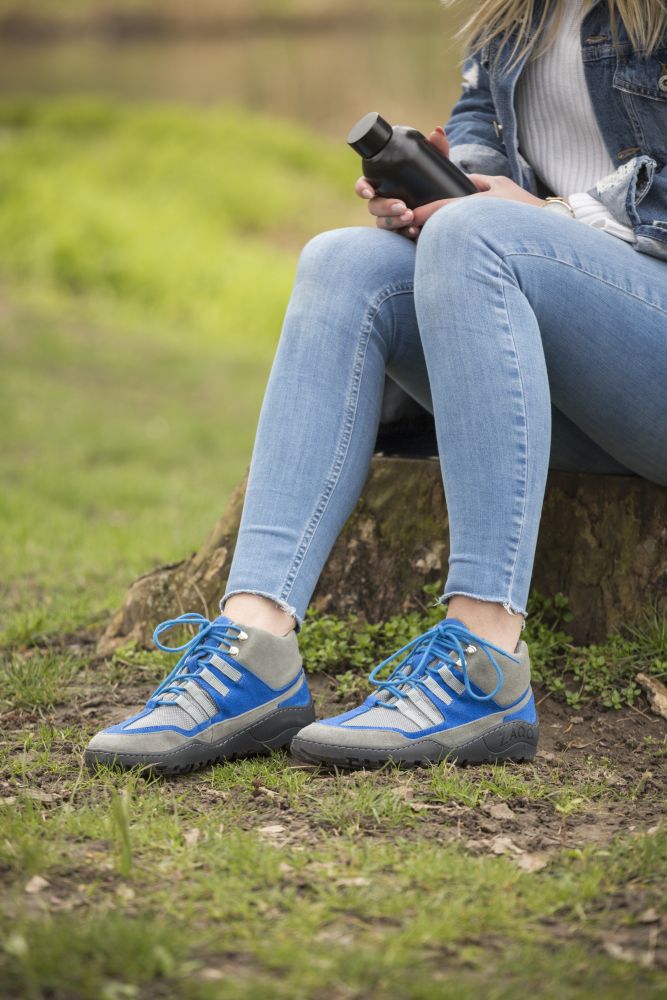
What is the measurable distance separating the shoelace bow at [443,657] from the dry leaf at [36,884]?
611mm

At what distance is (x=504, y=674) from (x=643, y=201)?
878 mm

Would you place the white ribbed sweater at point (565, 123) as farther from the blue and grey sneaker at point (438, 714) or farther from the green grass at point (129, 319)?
the green grass at point (129, 319)

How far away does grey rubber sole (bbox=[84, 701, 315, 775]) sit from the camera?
1731 mm

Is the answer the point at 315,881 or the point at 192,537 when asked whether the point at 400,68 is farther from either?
the point at 315,881

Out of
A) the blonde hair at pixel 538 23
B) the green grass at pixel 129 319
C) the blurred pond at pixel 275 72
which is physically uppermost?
the blurred pond at pixel 275 72

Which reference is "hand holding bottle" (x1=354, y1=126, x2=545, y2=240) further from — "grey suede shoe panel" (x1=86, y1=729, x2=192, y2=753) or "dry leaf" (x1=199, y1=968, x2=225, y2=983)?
"dry leaf" (x1=199, y1=968, x2=225, y2=983)

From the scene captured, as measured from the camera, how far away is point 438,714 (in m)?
1.74

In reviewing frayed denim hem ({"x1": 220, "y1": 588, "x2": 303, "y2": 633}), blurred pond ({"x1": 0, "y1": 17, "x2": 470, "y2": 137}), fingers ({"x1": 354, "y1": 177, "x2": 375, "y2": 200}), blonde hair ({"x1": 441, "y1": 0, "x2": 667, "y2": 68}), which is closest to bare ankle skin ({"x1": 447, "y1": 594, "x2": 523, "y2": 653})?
frayed denim hem ({"x1": 220, "y1": 588, "x2": 303, "y2": 633})

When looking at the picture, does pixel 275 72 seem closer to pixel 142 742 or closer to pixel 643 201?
pixel 643 201

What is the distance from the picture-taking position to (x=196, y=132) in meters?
16.0

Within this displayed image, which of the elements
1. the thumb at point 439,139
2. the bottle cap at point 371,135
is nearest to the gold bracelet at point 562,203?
the thumb at point 439,139

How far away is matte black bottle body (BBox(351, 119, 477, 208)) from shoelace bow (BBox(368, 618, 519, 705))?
814 mm

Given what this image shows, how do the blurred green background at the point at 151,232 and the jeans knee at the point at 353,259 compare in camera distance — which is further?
the blurred green background at the point at 151,232

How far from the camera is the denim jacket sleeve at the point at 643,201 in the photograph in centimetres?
187
